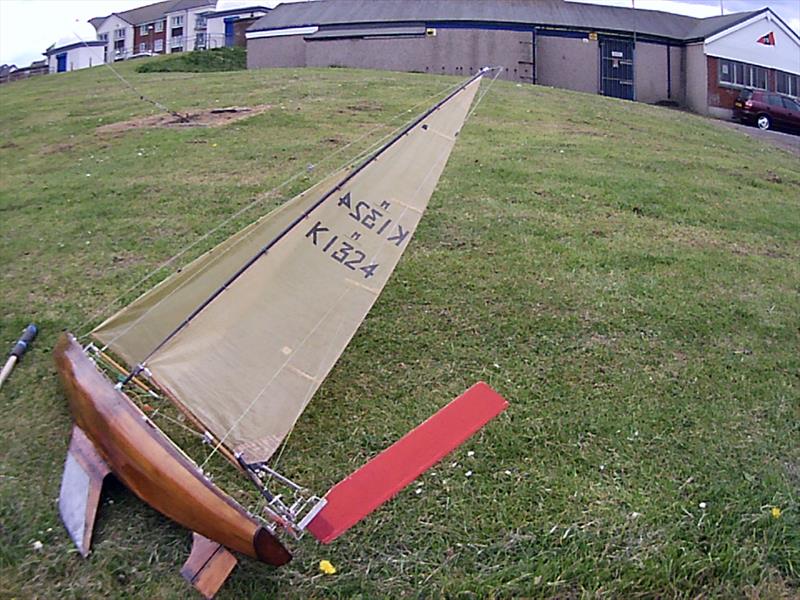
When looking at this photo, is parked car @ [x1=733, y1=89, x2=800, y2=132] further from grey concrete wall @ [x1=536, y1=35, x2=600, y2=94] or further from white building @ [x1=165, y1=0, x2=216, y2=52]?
white building @ [x1=165, y1=0, x2=216, y2=52]

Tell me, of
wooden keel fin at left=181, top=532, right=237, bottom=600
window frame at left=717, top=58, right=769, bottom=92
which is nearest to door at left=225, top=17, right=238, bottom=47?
window frame at left=717, top=58, right=769, bottom=92

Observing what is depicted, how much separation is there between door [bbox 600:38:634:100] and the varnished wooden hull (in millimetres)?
25302

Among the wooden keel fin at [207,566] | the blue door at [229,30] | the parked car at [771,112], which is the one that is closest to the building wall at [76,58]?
the blue door at [229,30]

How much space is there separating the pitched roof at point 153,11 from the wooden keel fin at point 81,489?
46.9 meters

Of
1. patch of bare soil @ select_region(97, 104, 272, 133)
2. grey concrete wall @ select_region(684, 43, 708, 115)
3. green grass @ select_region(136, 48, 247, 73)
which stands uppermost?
green grass @ select_region(136, 48, 247, 73)

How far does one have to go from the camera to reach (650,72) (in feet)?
92.2

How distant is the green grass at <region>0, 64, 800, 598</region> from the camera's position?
4395 millimetres

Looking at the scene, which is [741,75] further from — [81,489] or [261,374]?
[81,489]

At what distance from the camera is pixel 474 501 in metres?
4.82

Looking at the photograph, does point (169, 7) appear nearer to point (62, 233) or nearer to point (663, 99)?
point (663, 99)

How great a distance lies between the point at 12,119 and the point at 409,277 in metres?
12.9

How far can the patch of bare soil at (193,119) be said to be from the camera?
14.3m

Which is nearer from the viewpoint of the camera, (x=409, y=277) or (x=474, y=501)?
(x=474, y=501)

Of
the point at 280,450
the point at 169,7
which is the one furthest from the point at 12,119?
the point at 169,7
